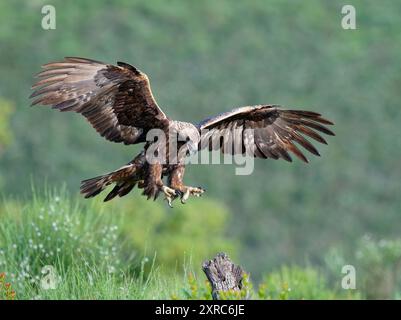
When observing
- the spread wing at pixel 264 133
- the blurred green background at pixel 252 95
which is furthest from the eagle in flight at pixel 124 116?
the blurred green background at pixel 252 95

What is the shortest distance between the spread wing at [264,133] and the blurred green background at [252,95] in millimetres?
19885

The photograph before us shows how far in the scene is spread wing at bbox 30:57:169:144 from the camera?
9.77 m

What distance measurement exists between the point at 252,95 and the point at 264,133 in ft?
111

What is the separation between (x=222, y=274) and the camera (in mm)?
8602

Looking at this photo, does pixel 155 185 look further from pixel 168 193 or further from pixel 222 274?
pixel 222 274

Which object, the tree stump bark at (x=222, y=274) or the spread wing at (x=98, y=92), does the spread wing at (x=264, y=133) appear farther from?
the tree stump bark at (x=222, y=274)

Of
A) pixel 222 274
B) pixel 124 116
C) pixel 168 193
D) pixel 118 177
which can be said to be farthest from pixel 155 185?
pixel 222 274

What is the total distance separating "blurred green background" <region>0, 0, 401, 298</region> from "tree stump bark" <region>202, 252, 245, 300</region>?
22395mm

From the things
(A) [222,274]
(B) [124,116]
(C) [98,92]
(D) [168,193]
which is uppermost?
(C) [98,92]

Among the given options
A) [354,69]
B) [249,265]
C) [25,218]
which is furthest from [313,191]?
[25,218]

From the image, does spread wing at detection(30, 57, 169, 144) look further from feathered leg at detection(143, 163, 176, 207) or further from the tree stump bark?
the tree stump bark

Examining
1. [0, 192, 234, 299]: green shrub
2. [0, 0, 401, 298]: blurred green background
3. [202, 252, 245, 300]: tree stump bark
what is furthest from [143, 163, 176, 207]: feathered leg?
[0, 0, 401, 298]: blurred green background

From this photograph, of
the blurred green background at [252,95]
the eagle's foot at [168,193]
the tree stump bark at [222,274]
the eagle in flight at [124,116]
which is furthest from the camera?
the blurred green background at [252,95]

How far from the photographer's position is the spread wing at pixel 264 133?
11102mm
